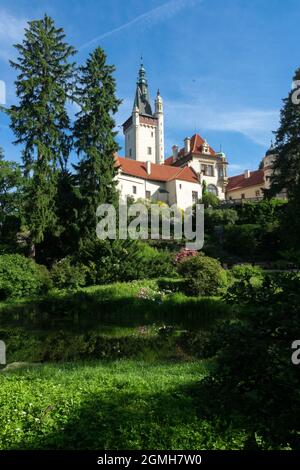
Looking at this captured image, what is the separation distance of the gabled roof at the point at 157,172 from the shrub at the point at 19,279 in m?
30.7

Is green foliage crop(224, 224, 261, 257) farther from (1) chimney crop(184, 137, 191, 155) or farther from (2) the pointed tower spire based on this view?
(2) the pointed tower spire

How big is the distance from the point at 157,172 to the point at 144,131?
21.6 metres

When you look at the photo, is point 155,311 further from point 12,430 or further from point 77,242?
point 12,430

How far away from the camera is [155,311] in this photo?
1920 centimetres

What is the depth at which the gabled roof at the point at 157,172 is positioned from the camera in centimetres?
5353

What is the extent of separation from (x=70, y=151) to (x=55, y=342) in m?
19.4

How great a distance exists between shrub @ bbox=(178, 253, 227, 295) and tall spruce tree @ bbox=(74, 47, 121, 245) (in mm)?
9113

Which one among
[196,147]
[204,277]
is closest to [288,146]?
[204,277]

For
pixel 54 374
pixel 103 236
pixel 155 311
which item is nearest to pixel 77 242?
pixel 103 236

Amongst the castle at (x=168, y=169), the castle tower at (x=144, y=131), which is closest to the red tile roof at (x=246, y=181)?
the castle at (x=168, y=169)

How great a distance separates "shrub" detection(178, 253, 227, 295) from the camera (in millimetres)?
20797

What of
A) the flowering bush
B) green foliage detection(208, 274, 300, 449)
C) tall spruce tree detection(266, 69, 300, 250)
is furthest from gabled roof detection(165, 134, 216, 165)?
green foliage detection(208, 274, 300, 449)

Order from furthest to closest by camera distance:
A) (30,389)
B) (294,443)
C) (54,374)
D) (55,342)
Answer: (55,342) < (54,374) < (30,389) < (294,443)

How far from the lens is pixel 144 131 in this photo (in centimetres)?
7525
